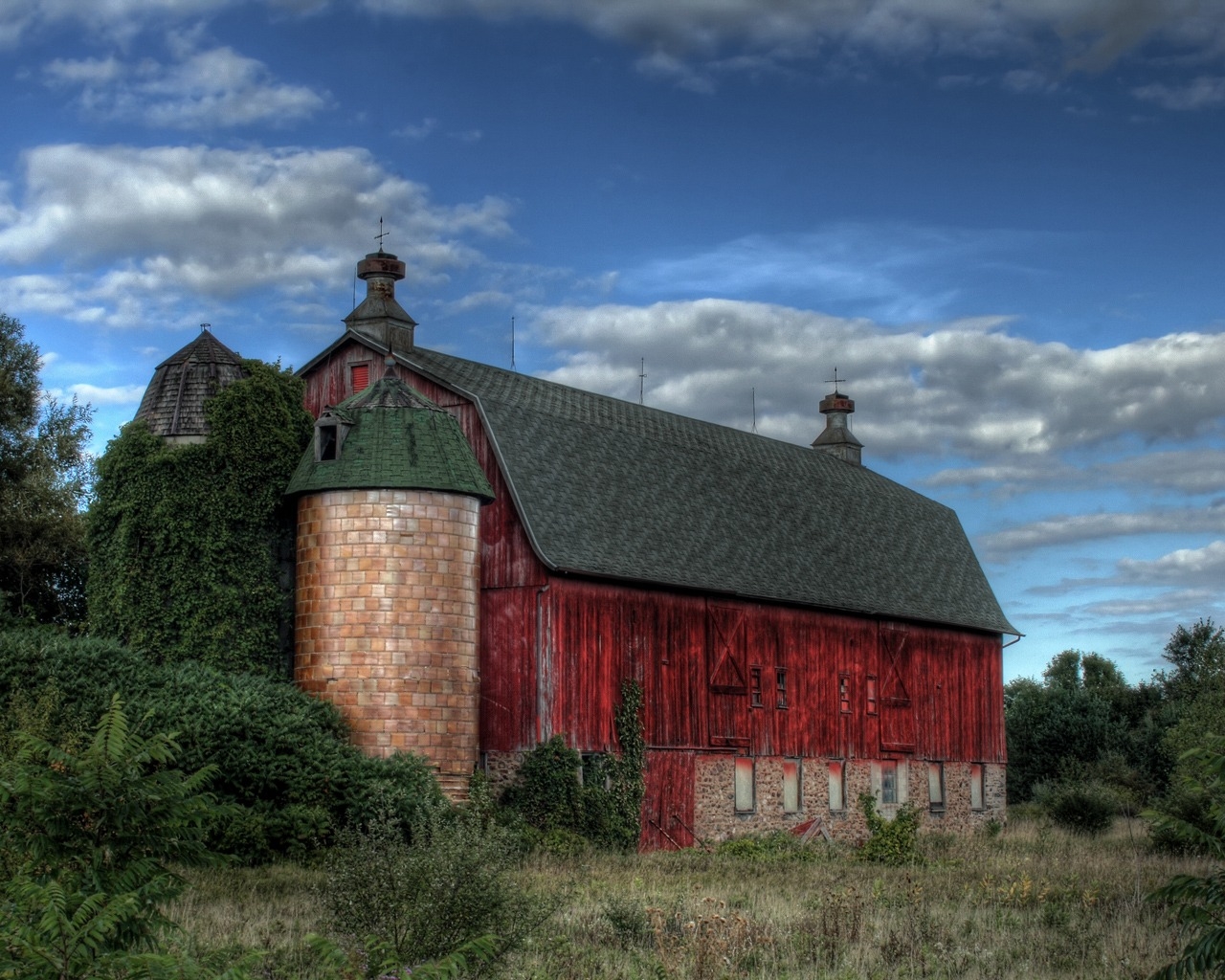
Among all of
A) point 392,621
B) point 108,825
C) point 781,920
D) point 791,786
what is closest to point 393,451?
point 392,621

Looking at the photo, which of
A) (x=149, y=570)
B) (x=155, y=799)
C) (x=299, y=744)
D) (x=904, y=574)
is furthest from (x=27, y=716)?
(x=904, y=574)

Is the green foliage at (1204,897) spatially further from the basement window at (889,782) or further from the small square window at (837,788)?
the basement window at (889,782)

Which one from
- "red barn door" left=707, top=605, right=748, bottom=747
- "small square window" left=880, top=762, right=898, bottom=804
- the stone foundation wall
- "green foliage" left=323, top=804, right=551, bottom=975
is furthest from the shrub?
"green foliage" left=323, top=804, right=551, bottom=975

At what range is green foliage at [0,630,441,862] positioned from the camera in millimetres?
23359

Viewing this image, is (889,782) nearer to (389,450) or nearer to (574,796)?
(574,796)

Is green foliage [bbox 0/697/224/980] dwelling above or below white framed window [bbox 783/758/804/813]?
above

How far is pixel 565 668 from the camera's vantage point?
1133 inches

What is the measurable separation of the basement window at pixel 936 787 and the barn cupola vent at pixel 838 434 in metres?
11.7

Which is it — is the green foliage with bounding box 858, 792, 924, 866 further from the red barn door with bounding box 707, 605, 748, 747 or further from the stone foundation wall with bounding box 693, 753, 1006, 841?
the red barn door with bounding box 707, 605, 748, 747

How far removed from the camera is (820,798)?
3497 cm

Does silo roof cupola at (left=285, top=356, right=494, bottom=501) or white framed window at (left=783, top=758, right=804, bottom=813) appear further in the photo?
white framed window at (left=783, top=758, right=804, bottom=813)

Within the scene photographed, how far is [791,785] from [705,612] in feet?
16.7

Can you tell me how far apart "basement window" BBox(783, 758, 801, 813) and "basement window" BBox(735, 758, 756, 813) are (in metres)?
1.24

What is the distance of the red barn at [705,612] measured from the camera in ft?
95.7
